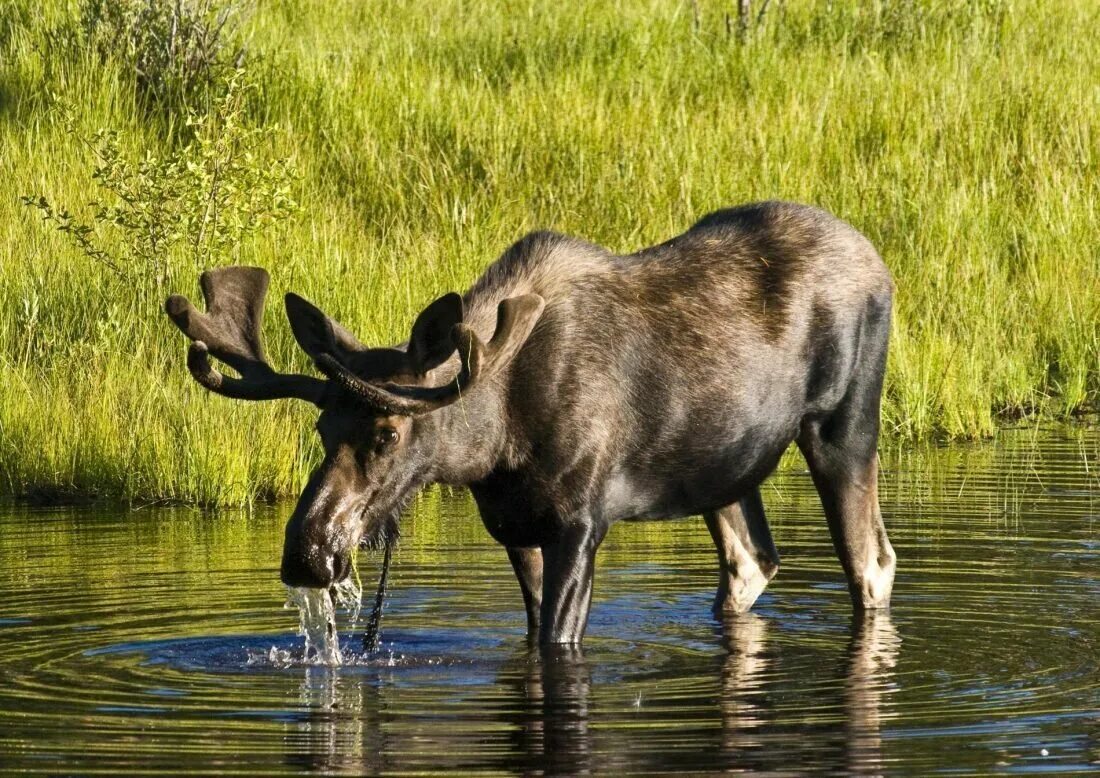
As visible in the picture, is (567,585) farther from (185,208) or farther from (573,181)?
(573,181)

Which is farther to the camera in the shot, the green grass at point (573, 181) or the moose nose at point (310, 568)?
the green grass at point (573, 181)

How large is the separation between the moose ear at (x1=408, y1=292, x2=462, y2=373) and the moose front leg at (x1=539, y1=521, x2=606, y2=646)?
841mm

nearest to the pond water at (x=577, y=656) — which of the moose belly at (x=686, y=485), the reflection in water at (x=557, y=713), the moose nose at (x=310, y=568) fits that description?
the reflection in water at (x=557, y=713)

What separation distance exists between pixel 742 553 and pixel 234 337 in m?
2.34

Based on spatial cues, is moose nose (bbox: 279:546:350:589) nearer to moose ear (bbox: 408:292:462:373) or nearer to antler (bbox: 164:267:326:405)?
antler (bbox: 164:267:326:405)

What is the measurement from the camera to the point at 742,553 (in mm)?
8570

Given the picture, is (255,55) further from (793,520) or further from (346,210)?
(793,520)

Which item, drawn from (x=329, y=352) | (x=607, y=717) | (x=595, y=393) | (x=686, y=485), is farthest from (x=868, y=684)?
(x=329, y=352)

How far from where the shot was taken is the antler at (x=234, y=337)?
271 inches

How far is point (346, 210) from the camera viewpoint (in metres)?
14.6

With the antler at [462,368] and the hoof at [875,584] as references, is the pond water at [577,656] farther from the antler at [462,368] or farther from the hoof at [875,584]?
the antler at [462,368]

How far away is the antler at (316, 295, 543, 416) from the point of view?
257 inches

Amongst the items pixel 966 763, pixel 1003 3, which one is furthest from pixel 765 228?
pixel 1003 3

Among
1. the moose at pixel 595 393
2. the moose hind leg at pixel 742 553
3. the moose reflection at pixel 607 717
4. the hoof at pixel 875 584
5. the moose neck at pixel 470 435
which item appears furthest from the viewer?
the moose hind leg at pixel 742 553
